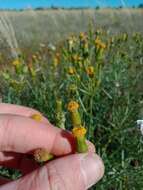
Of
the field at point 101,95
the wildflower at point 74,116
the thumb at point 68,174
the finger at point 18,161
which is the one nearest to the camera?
the thumb at point 68,174

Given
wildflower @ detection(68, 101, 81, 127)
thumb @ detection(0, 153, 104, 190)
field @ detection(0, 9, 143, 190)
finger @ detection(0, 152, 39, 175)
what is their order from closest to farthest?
thumb @ detection(0, 153, 104, 190), wildflower @ detection(68, 101, 81, 127), finger @ detection(0, 152, 39, 175), field @ detection(0, 9, 143, 190)

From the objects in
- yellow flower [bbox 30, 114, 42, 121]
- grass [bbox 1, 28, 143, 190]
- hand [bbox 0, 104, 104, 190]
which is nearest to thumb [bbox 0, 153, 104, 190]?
hand [bbox 0, 104, 104, 190]

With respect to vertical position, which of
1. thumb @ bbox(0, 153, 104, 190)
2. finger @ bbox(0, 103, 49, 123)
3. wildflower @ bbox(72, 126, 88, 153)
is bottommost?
thumb @ bbox(0, 153, 104, 190)

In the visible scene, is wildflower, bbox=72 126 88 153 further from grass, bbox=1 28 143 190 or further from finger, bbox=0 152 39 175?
grass, bbox=1 28 143 190

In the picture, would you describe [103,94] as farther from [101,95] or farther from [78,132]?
[78,132]

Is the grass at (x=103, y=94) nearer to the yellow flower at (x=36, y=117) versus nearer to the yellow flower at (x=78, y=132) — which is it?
the yellow flower at (x=36, y=117)

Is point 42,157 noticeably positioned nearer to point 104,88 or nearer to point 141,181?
point 141,181

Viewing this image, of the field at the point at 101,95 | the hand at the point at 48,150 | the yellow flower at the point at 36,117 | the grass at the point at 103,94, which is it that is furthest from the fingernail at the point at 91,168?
the grass at the point at 103,94
